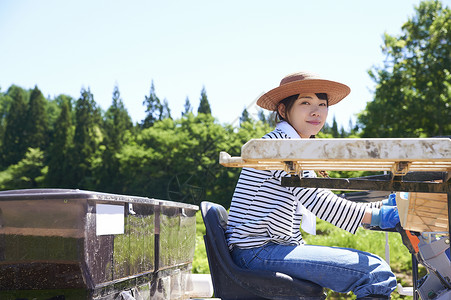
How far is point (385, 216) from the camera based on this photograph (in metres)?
2.09

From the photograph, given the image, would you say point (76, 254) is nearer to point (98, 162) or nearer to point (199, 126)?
point (199, 126)

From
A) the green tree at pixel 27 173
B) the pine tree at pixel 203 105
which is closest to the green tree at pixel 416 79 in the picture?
the pine tree at pixel 203 105

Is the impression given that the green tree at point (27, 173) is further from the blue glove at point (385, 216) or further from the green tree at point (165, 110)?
the blue glove at point (385, 216)

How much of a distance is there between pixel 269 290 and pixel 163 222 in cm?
158

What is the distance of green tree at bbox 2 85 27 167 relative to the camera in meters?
53.5

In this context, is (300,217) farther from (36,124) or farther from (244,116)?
(36,124)

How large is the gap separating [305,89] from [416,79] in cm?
2245

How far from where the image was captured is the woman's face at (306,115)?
2416 millimetres

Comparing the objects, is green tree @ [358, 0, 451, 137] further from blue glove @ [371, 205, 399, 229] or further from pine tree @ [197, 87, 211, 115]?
pine tree @ [197, 87, 211, 115]

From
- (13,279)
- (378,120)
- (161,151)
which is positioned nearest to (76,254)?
(13,279)

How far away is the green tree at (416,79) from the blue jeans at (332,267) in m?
21.3

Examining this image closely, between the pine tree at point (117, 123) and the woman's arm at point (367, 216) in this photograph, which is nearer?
the woman's arm at point (367, 216)

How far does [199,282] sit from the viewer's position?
12.8ft

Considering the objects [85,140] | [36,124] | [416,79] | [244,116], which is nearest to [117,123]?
[85,140]
